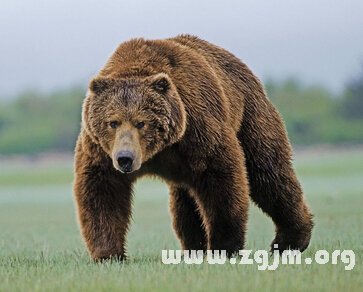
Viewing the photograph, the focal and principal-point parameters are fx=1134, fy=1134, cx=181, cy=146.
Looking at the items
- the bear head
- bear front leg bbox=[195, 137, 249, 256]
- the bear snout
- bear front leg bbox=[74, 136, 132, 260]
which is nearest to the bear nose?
the bear snout

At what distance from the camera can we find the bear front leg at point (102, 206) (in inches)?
306

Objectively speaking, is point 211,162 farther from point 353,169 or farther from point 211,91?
point 353,169

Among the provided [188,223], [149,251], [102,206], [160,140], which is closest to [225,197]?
[160,140]

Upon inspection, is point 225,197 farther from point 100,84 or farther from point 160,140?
point 100,84

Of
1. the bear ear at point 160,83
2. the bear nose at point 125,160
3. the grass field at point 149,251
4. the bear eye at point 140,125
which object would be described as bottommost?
the grass field at point 149,251

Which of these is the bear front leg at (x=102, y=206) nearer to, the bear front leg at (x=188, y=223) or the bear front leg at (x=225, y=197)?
the bear front leg at (x=225, y=197)

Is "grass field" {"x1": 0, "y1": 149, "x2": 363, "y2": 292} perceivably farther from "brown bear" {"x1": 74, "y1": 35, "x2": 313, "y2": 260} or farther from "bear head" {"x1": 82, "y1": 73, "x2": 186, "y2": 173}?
"bear head" {"x1": 82, "y1": 73, "x2": 186, "y2": 173}

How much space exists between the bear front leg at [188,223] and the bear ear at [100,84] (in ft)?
5.40

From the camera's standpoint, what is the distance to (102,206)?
7.82 m

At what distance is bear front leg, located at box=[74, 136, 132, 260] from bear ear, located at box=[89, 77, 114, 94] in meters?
0.47

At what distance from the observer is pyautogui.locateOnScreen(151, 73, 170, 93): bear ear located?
294 inches

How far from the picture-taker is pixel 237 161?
7895 mm

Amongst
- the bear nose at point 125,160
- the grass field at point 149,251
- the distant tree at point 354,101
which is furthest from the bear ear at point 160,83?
the distant tree at point 354,101

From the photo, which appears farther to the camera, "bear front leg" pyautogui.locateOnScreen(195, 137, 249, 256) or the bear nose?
"bear front leg" pyautogui.locateOnScreen(195, 137, 249, 256)
